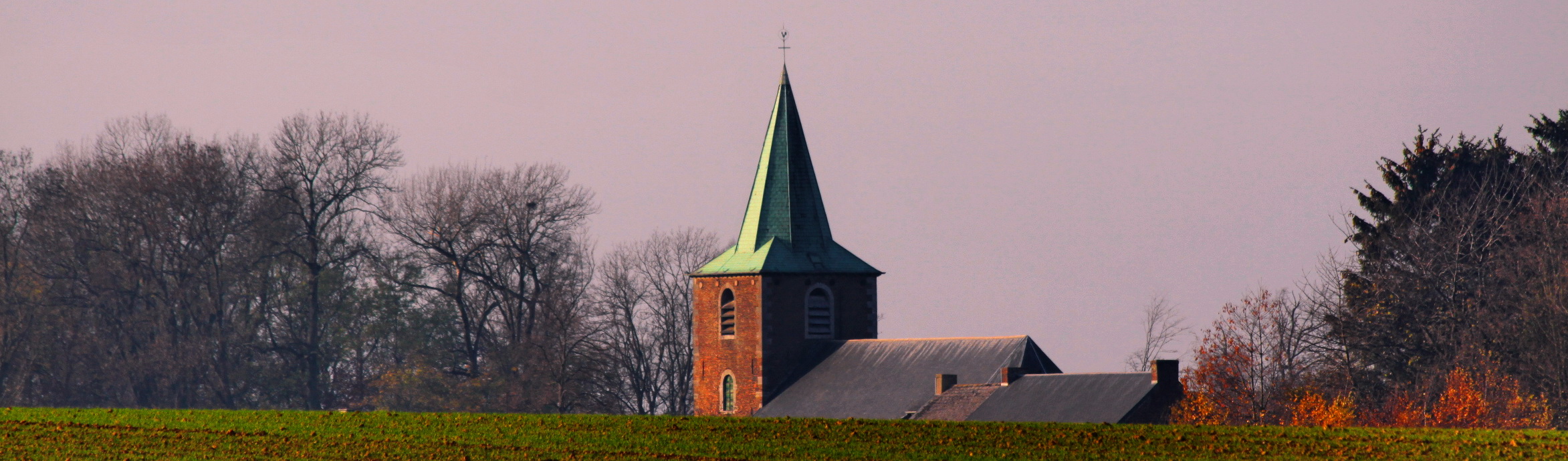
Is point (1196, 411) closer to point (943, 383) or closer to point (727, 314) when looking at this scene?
point (943, 383)

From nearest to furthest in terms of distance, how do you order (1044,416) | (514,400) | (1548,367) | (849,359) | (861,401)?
(1044,416)
(1548,367)
(861,401)
(849,359)
(514,400)

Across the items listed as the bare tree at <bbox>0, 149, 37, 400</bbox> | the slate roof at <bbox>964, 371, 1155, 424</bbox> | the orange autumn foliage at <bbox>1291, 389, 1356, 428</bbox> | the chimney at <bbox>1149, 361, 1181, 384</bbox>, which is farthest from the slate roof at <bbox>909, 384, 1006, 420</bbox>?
the bare tree at <bbox>0, 149, 37, 400</bbox>

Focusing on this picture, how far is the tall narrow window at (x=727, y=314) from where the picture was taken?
51906mm

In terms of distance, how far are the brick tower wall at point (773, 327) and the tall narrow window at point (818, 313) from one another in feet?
0.46

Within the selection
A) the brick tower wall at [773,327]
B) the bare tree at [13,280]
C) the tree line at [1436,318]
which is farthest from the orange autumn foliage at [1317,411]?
the bare tree at [13,280]

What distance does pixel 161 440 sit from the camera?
2703cm

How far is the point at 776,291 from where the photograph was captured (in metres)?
50.8

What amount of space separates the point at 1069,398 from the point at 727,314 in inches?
591

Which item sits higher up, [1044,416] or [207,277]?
[207,277]

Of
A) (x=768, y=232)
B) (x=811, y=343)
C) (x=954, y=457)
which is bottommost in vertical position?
(x=954, y=457)

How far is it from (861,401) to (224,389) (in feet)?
87.5

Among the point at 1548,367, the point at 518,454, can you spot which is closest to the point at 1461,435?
the point at 518,454

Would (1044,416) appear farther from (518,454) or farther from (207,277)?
(207,277)

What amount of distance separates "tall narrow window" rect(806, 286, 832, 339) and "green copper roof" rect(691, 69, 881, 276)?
2.46 feet
